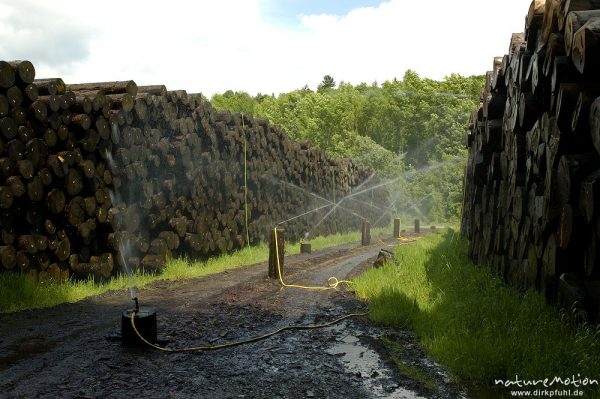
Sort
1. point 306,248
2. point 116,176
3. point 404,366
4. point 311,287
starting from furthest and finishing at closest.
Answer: point 306,248, point 116,176, point 311,287, point 404,366

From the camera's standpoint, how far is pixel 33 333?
4.90m

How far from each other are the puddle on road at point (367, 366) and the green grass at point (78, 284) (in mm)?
3619

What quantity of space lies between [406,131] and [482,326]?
49522 millimetres

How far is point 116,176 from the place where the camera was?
8281mm

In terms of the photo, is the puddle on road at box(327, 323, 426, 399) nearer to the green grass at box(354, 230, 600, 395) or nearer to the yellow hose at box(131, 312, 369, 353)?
the yellow hose at box(131, 312, 369, 353)

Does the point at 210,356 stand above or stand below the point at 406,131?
below

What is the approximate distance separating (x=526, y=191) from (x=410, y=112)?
47.0 meters

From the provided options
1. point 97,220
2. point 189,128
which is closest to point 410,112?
point 189,128

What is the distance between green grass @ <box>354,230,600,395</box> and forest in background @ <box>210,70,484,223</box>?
26583 mm

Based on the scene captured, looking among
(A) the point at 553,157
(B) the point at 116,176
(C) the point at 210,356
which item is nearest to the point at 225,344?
(C) the point at 210,356

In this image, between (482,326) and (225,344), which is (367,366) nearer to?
(482,326)

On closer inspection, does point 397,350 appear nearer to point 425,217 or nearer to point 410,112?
point 425,217

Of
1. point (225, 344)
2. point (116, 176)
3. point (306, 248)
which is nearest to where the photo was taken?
point (225, 344)

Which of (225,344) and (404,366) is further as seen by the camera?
(225,344)
